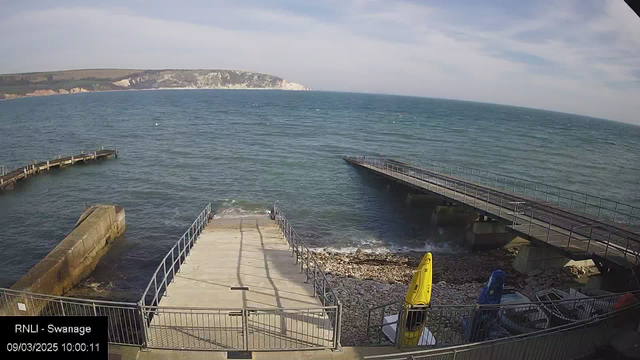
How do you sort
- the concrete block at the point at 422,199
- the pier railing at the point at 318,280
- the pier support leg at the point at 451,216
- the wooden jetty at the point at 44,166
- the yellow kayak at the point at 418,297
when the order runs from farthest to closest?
the wooden jetty at the point at 44,166
the concrete block at the point at 422,199
the pier support leg at the point at 451,216
the yellow kayak at the point at 418,297
the pier railing at the point at 318,280

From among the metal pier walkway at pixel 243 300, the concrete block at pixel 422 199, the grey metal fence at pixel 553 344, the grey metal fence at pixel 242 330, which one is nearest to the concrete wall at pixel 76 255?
the metal pier walkway at pixel 243 300

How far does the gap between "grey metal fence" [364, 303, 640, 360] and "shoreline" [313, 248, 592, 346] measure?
501 cm

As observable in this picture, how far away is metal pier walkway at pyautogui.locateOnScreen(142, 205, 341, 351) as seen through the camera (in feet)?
27.1

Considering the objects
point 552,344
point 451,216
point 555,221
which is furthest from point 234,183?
point 552,344

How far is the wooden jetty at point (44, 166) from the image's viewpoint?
33.4 metres

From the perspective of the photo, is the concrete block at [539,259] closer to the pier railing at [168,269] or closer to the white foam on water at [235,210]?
the pier railing at [168,269]

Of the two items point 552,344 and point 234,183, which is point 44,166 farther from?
point 552,344

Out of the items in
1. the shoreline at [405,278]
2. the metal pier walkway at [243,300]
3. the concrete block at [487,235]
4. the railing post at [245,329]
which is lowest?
Answer: the shoreline at [405,278]

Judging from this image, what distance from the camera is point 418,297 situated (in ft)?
28.0

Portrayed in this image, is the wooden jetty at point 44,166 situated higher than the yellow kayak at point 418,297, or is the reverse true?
the yellow kayak at point 418,297

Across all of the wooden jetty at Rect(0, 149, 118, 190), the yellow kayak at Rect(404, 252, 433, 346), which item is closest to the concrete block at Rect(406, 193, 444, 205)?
the yellow kayak at Rect(404, 252, 433, 346)

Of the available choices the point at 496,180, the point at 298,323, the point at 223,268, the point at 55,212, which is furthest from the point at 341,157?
the point at 298,323

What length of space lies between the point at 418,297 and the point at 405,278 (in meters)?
9.96

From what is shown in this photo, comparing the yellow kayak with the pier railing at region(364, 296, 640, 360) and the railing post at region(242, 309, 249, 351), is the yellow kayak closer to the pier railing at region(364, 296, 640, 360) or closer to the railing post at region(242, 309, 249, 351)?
the pier railing at region(364, 296, 640, 360)
